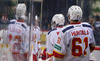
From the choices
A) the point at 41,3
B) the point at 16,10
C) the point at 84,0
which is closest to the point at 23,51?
the point at 16,10

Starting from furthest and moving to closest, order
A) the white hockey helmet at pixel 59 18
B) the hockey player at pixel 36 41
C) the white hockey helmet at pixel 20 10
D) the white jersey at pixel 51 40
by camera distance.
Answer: the hockey player at pixel 36 41 < the white jersey at pixel 51 40 < the white hockey helmet at pixel 59 18 < the white hockey helmet at pixel 20 10

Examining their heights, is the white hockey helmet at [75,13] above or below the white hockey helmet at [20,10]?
below

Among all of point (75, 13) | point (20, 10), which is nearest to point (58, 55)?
point (75, 13)

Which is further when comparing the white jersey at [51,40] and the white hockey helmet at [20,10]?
the white jersey at [51,40]

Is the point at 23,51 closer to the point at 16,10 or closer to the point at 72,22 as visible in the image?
the point at 16,10

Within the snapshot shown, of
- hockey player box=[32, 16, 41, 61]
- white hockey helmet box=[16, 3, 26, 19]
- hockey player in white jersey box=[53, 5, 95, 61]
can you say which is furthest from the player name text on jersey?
white hockey helmet box=[16, 3, 26, 19]

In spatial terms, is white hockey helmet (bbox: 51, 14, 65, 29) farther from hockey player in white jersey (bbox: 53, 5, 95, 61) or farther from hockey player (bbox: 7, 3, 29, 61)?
hockey player (bbox: 7, 3, 29, 61)

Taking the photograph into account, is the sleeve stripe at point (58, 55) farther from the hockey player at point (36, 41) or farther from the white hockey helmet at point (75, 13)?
the hockey player at point (36, 41)

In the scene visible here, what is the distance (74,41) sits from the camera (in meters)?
2.11

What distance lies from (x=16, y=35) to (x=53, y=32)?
→ 77cm

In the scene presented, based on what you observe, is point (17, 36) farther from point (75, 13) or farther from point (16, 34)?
point (75, 13)

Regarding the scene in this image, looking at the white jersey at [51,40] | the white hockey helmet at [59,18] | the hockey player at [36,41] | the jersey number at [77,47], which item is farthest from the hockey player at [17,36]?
the hockey player at [36,41]

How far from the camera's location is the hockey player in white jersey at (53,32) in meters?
2.00

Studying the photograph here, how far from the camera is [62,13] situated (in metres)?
1.95
